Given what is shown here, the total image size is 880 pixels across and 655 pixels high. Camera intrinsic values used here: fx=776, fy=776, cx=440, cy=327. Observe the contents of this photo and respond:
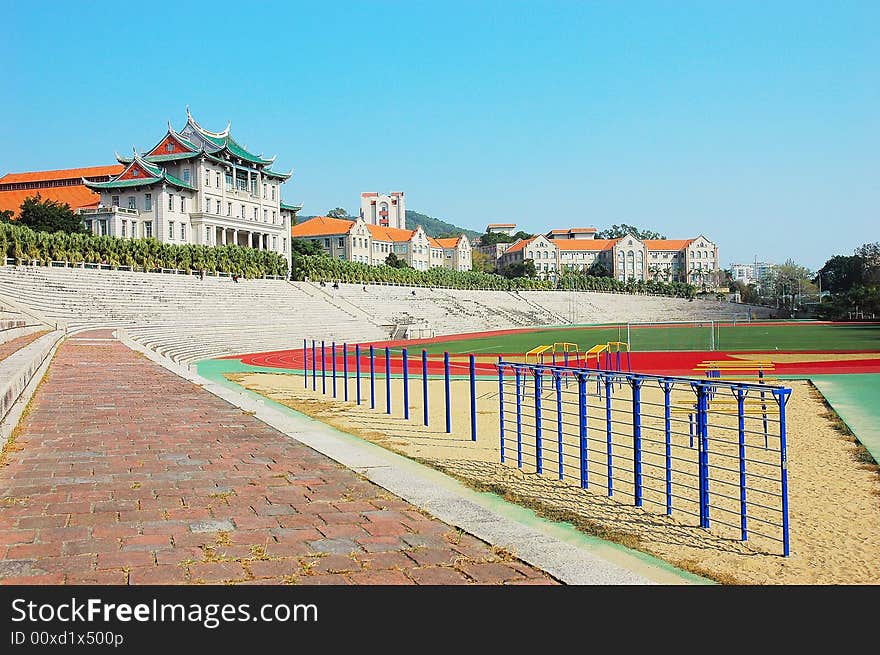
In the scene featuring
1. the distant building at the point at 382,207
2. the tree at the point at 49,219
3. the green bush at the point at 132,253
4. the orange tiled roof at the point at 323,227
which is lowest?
the green bush at the point at 132,253

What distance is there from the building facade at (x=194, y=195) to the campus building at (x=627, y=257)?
263 feet

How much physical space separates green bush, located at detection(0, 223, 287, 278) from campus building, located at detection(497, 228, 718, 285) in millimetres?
96747

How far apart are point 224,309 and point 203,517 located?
41.7 m

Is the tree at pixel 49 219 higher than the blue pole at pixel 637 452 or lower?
higher

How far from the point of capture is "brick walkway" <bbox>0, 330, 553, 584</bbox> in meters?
4.59

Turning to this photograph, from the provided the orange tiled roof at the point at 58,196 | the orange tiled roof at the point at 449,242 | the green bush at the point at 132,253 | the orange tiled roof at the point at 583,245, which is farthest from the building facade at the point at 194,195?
the orange tiled roof at the point at 583,245

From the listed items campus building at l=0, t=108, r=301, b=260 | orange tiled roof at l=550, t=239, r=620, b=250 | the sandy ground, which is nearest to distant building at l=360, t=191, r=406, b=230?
orange tiled roof at l=550, t=239, r=620, b=250

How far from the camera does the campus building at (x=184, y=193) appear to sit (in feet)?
233

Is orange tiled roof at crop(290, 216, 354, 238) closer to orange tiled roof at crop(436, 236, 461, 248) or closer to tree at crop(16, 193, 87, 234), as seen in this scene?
orange tiled roof at crop(436, 236, 461, 248)


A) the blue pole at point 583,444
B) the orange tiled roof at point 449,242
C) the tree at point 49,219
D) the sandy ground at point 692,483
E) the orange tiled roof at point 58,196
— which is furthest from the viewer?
the orange tiled roof at point 449,242

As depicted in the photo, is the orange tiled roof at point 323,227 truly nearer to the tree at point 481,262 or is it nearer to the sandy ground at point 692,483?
the tree at point 481,262

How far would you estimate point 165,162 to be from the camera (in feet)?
249
